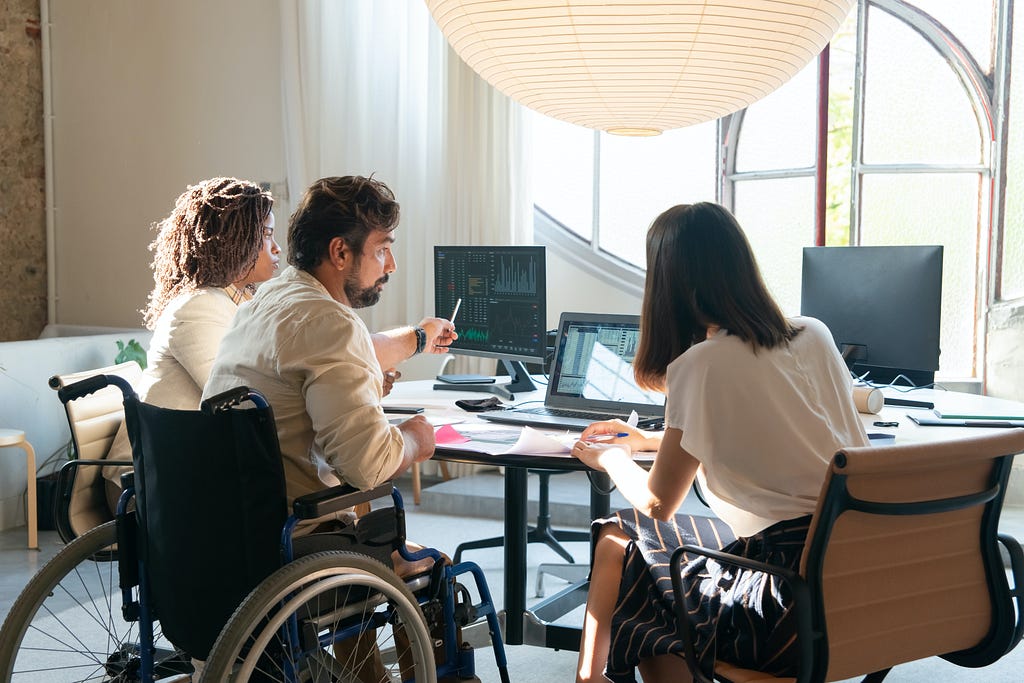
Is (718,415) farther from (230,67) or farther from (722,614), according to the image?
(230,67)

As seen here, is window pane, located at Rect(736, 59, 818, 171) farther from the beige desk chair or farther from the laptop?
the beige desk chair

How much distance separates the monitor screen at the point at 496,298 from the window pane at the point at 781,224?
1.85 meters

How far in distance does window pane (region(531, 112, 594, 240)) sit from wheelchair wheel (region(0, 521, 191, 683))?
8.49ft

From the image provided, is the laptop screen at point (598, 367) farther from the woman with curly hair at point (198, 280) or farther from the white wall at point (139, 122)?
the white wall at point (139, 122)

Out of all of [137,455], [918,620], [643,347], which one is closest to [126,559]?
[137,455]

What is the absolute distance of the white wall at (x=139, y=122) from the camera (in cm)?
497

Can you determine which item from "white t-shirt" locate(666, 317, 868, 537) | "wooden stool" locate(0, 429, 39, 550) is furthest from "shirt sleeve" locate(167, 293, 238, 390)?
"wooden stool" locate(0, 429, 39, 550)

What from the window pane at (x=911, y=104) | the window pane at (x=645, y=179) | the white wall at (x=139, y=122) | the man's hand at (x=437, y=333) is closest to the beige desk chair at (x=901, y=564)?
the man's hand at (x=437, y=333)

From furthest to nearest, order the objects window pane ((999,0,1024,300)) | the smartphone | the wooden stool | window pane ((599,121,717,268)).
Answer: window pane ((599,121,717,268)), window pane ((999,0,1024,300)), the wooden stool, the smartphone

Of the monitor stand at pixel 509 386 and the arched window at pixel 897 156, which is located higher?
the arched window at pixel 897 156

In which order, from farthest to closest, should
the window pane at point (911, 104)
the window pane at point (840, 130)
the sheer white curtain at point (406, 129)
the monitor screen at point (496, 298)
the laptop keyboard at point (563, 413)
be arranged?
the sheer white curtain at point (406, 129) < the window pane at point (840, 130) < the window pane at point (911, 104) < the monitor screen at point (496, 298) < the laptop keyboard at point (563, 413)

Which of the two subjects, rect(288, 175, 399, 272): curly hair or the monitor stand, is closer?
rect(288, 175, 399, 272): curly hair

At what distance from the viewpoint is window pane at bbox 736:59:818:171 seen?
14.7 ft

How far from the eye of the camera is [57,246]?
221 inches
